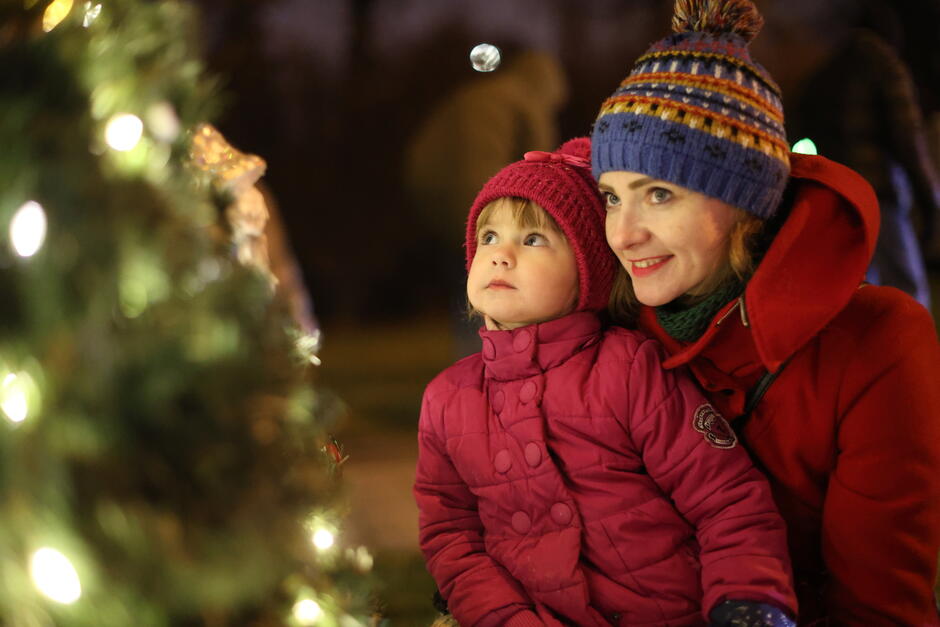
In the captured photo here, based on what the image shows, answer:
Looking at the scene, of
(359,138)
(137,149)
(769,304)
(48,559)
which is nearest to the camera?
(48,559)

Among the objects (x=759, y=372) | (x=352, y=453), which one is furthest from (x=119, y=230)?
(x=352, y=453)

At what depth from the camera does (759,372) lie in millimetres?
2037

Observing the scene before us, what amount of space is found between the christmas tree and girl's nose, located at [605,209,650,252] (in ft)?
3.32

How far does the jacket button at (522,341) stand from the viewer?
2.12 m

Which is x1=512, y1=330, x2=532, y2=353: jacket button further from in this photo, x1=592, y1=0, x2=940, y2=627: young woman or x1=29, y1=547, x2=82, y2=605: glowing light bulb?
x1=29, y1=547, x2=82, y2=605: glowing light bulb

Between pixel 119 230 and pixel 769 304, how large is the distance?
133 cm

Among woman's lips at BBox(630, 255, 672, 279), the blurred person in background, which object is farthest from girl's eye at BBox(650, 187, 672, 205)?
the blurred person in background

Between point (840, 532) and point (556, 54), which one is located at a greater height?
point (556, 54)

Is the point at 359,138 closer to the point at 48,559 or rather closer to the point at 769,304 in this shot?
the point at 769,304

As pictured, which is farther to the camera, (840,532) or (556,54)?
(556,54)

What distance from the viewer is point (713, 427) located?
1.97 meters

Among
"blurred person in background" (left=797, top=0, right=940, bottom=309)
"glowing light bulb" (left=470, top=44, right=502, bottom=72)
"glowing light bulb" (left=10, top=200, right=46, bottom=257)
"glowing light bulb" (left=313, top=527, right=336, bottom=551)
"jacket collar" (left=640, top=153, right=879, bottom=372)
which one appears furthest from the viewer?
"blurred person in background" (left=797, top=0, right=940, bottom=309)

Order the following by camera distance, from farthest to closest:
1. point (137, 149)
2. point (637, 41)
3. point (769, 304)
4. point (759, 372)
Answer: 1. point (637, 41)
2. point (759, 372)
3. point (769, 304)
4. point (137, 149)

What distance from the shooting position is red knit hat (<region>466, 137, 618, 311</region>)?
7.06ft
